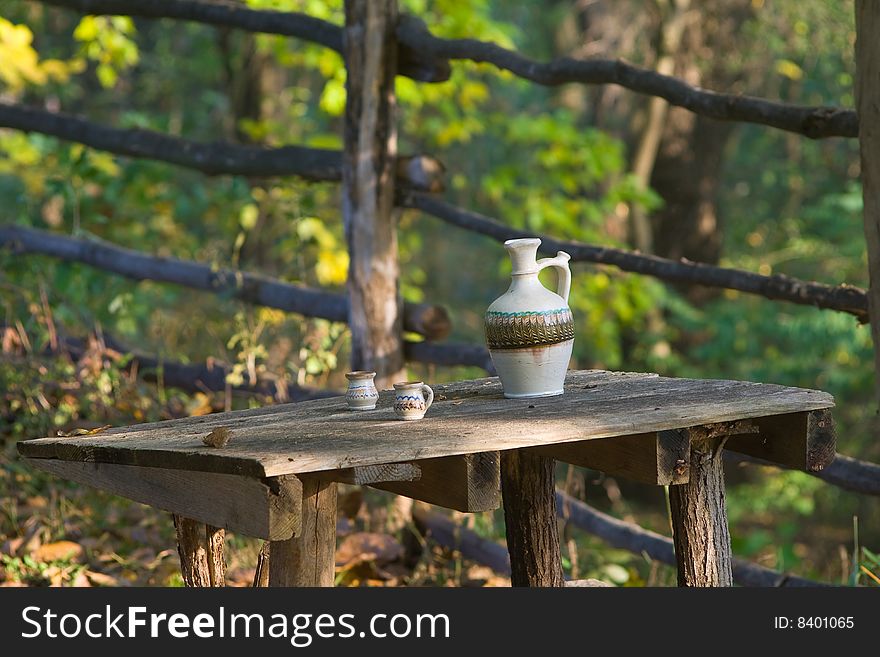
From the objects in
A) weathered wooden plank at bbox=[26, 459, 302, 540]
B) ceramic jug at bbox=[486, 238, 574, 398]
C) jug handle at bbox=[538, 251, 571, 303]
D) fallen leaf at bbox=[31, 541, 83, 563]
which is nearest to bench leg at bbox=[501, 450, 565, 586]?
ceramic jug at bbox=[486, 238, 574, 398]

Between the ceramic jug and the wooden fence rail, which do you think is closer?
the ceramic jug

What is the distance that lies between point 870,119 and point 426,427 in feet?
5.30

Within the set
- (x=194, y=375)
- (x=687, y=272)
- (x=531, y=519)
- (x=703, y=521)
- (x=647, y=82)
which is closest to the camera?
(x=703, y=521)

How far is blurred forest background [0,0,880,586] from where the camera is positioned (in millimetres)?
5457

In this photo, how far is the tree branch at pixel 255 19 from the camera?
5.14 m

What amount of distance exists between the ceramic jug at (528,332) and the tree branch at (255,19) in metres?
1.98

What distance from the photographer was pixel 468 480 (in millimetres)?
2729

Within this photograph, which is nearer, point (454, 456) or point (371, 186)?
point (454, 456)

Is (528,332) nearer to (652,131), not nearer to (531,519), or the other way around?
(531,519)

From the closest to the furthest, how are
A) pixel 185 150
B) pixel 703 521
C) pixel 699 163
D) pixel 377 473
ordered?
pixel 377 473
pixel 703 521
pixel 185 150
pixel 699 163

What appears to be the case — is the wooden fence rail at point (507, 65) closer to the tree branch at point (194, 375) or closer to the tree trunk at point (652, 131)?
the tree branch at point (194, 375)

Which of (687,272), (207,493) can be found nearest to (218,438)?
(207,493)

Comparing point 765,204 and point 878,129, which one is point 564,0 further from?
point 878,129

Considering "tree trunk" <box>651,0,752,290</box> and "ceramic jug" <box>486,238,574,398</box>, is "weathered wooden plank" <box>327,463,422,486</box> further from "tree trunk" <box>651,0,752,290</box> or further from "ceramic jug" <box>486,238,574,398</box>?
"tree trunk" <box>651,0,752,290</box>
